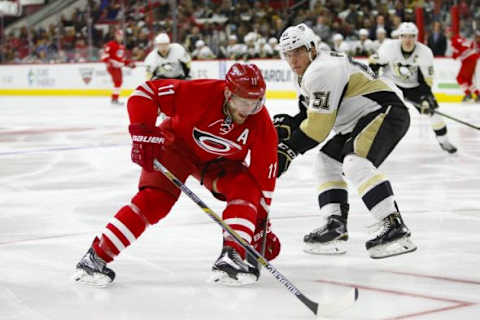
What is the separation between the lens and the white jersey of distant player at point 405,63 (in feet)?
24.8

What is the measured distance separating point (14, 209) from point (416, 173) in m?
3.01

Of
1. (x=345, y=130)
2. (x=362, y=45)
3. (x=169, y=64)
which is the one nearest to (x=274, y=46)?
(x=362, y=45)

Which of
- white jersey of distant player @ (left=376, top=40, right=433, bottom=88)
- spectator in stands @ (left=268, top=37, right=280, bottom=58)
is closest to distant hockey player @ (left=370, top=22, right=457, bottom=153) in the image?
white jersey of distant player @ (left=376, top=40, right=433, bottom=88)

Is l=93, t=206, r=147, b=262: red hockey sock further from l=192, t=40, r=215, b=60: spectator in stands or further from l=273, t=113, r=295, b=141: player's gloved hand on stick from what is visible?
l=192, t=40, r=215, b=60: spectator in stands

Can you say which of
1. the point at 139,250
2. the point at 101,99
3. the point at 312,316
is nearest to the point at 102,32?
the point at 101,99

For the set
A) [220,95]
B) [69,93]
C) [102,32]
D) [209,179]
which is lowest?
[69,93]

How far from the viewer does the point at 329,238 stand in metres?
3.67

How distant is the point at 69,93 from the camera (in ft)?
63.9

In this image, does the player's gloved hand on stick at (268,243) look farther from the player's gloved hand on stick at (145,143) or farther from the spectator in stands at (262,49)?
the spectator in stands at (262,49)

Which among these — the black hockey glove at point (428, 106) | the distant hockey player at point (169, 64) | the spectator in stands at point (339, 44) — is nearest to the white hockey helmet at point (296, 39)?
the black hockey glove at point (428, 106)

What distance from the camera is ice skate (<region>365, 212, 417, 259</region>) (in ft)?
11.1

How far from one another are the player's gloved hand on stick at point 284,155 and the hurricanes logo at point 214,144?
0.95 feet

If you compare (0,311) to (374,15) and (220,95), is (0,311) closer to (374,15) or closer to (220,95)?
(220,95)

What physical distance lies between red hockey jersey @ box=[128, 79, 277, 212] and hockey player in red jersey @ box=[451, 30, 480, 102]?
10.6 metres
